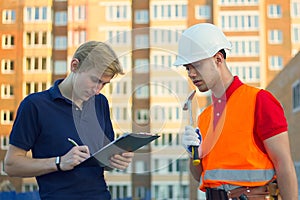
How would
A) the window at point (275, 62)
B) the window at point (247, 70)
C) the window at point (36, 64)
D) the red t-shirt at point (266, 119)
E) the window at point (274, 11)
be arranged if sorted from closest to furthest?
the red t-shirt at point (266, 119) → the window at point (274, 11) → the window at point (247, 70) → the window at point (275, 62) → the window at point (36, 64)

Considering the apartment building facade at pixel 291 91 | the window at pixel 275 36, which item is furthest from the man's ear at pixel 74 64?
the window at pixel 275 36

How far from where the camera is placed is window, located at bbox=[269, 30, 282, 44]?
13.1 metres

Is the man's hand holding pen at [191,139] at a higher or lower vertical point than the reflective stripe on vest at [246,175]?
higher

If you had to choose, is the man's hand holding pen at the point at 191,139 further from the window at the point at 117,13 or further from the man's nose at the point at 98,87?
the window at the point at 117,13

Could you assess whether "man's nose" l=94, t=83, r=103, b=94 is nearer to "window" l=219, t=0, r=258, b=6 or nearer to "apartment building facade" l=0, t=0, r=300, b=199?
"apartment building facade" l=0, t=0, r=300, b=199

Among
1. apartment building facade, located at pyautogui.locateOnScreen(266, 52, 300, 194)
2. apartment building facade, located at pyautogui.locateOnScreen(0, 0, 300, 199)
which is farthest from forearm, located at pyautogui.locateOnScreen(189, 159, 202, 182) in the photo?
apartment building facade, located at pyautogui.locateOnScreen(266, 52, 300, 194)

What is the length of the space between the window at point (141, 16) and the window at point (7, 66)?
9.78 feet

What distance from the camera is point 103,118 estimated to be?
179cm

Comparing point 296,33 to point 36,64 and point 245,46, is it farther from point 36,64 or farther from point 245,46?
point 36,64

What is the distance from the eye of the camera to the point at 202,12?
11617 millimetres

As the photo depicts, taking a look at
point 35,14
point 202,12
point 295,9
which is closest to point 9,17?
point 35,14

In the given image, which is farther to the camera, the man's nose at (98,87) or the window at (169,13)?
the window at (169,13)

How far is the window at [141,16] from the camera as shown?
14.3 metres

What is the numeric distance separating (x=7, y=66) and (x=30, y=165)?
12.4m
